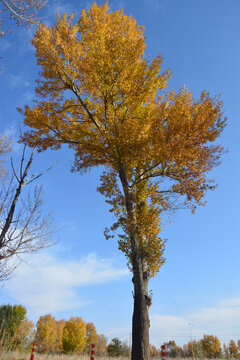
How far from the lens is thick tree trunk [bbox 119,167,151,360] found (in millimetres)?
6355

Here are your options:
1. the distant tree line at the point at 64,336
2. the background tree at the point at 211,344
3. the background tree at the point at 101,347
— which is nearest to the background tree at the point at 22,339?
the background tree at the point at 101,347

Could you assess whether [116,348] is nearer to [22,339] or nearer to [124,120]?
[22,339]

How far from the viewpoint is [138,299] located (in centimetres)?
682

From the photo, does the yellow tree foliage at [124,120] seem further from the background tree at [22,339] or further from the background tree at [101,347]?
the background tree at [101,347]

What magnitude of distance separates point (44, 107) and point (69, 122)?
911 millimetres

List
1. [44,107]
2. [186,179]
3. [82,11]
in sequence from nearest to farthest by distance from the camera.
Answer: [186,179], [44,107], [82,11]

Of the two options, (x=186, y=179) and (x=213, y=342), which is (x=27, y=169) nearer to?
(x=186, y=179)

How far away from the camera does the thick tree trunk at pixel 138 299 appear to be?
6.36 meters

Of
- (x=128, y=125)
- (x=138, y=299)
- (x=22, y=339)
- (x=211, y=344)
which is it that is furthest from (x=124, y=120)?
(x=211, y=344)

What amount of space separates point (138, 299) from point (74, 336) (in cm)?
3317

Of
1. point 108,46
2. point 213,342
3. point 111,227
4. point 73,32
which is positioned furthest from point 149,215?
point 213,342

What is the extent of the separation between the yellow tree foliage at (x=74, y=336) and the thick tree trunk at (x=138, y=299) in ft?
104

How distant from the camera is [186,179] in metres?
7.68

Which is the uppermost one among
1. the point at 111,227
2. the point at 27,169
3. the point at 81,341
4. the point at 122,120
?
the point at 122,120
